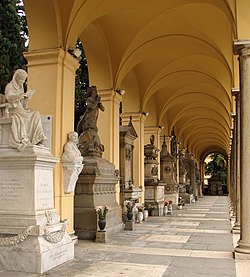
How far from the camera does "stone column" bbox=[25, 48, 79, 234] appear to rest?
921 centimetres

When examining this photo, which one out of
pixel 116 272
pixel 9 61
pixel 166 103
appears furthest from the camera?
pixel 166 103

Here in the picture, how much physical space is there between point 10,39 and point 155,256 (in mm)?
13213

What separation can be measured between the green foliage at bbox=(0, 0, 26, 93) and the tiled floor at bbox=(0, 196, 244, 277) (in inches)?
371

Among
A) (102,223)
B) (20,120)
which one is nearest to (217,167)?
(102,223)

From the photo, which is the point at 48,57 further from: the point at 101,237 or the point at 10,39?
the point at 10,39

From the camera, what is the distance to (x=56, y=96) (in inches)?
368

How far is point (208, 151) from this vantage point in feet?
189

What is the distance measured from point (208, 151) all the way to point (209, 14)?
153 ft

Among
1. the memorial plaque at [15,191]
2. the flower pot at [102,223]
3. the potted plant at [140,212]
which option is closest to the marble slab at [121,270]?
the memorial plaque at [15,191]

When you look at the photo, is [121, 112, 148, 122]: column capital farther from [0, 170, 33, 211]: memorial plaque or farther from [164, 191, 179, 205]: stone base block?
[0, 170, 33, 211]: memorial plaque

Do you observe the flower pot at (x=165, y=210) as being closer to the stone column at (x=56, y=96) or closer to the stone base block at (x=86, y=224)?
the stone base block at (x=86, y=224)

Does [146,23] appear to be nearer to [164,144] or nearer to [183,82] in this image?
[183,82]

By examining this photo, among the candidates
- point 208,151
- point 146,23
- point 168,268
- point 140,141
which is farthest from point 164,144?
point 208,151

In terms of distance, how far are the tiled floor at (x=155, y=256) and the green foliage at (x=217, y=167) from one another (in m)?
48.1
